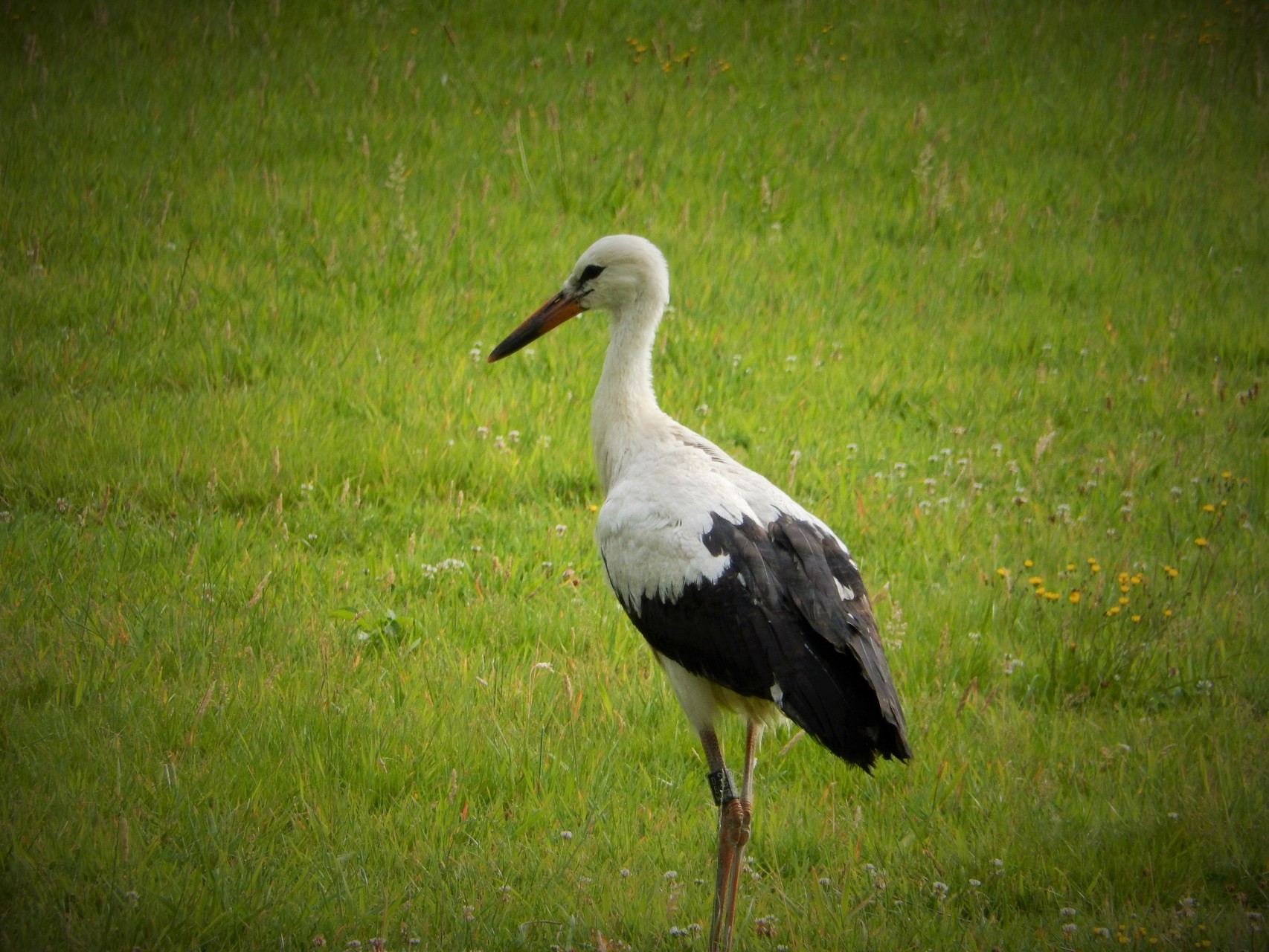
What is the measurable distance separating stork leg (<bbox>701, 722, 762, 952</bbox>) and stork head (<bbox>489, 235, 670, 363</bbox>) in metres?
1.68

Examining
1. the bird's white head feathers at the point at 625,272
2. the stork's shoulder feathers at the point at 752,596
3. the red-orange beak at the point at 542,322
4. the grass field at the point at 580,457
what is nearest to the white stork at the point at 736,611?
the stork's shoulder feathers at the point at 752,596

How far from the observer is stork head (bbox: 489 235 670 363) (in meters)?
4.38

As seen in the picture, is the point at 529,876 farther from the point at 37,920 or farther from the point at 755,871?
the point at 37,920

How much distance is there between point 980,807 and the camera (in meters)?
3.68

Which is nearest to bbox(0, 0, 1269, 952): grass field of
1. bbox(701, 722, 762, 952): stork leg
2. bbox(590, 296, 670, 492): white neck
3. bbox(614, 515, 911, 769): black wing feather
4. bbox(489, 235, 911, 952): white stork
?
bbox(701, 722, 762, 952): stork leg

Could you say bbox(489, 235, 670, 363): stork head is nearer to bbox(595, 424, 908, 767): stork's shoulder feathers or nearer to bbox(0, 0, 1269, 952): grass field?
bbox(595, 424, 908, 767): stork's shoulder feathers

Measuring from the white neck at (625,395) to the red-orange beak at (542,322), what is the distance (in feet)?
0.69

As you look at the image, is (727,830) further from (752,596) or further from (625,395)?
(625,395)

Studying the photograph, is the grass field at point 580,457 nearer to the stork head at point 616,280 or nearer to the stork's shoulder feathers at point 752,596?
the stork's shoulder feathers at point 752,596

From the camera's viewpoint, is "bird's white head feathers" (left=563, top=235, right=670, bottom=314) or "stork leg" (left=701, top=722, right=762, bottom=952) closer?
"stork leg" (left=701, top=722, right=762, bottom=952)

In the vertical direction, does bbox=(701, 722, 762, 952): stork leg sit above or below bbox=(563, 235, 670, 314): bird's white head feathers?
below

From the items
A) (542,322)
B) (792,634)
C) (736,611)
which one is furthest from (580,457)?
(792,634)

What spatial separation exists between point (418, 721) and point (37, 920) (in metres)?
1.27

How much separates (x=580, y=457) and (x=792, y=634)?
2612 mm
